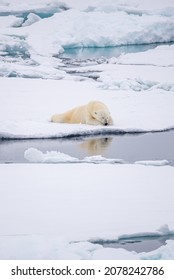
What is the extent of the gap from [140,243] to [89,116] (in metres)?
3.33

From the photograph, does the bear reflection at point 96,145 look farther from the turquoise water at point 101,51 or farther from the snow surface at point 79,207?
the turquoise water at point 101,51

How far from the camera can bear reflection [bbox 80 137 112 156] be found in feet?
16.4

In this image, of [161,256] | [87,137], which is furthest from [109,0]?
[161,256]

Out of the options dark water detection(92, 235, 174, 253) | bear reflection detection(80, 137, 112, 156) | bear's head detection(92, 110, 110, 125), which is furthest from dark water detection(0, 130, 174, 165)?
dark water detection(92, 235, 174, 253)

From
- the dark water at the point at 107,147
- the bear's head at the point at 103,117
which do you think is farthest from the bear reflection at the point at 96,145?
the bear's head at the point at 103,117

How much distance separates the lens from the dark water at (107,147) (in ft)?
15.9

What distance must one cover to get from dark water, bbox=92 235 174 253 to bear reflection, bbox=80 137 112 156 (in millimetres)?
2028

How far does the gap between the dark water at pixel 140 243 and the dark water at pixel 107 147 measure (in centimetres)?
170

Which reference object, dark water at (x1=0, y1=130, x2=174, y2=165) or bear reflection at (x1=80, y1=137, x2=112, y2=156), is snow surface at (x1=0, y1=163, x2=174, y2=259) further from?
bear reflection at (x1=80, y1=137, x2=112, y2=156)

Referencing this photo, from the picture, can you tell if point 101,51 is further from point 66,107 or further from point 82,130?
point 82,130

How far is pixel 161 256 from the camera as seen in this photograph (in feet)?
8.66

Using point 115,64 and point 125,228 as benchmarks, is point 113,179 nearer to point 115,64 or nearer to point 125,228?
point 125,228

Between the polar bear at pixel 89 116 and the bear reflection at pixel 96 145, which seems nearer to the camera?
the bear reflection at pixel 96 145
